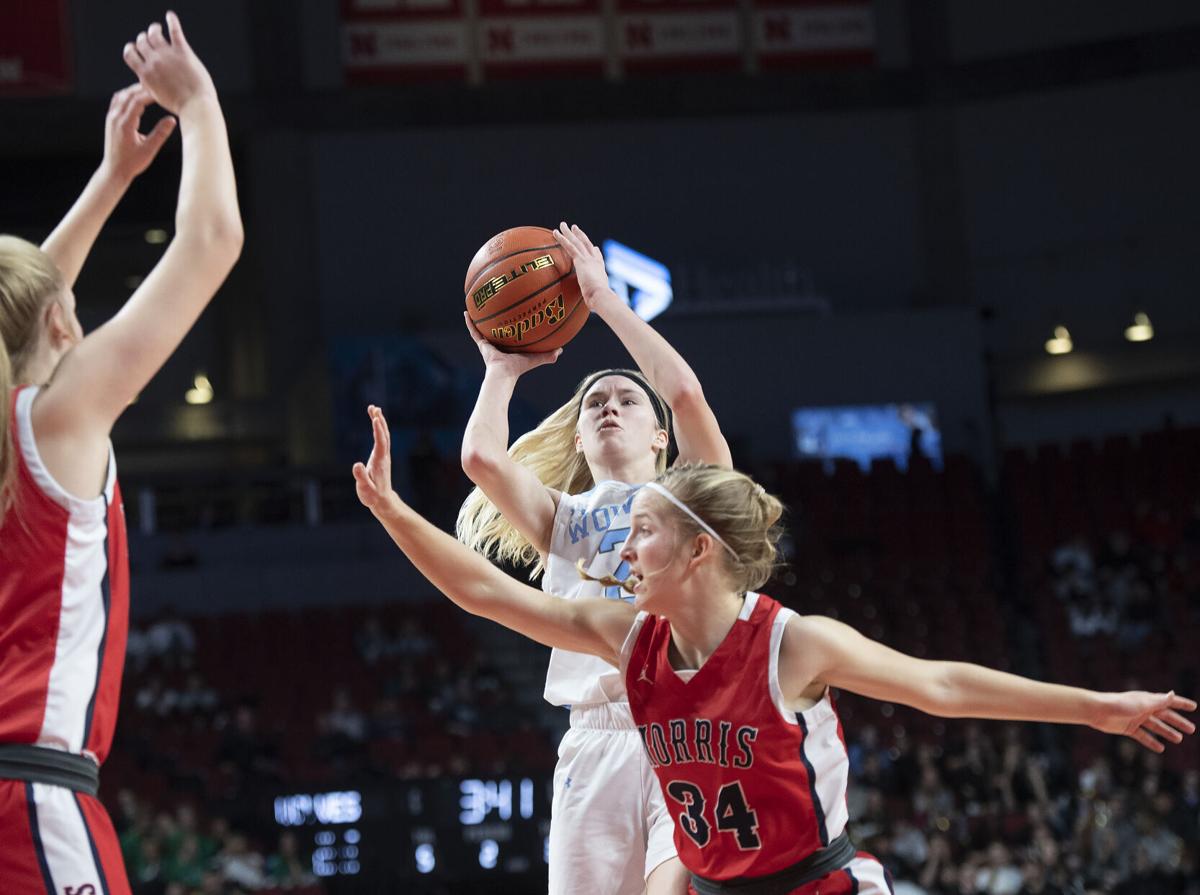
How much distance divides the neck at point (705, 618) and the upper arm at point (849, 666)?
147 mm

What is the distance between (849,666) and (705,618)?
330mm

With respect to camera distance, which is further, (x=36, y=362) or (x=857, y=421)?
(x=857, y=421)

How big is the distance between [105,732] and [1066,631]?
1471cm

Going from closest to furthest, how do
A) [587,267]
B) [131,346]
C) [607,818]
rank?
[131,346]
[607,818]
[587,267]

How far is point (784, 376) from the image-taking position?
A: 64.1 feet

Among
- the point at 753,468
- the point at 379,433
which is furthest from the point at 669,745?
the point at 753,468

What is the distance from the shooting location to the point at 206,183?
264cm

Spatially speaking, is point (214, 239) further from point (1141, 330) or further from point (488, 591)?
point (1141, 330)

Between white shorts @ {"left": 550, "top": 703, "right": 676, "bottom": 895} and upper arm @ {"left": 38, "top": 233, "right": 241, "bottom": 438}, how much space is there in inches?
77.7

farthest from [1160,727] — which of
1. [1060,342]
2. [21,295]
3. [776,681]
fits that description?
[1060,342]

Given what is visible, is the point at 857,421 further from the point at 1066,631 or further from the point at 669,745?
the point at 669,745

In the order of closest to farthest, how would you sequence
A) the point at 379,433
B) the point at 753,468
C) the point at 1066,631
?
the point at 379,433
the point at 1066,631
the point at 753,468

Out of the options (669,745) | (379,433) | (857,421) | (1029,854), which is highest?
(857,421)

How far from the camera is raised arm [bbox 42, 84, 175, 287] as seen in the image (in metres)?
2.98
